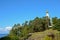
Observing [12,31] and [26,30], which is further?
[12,31]

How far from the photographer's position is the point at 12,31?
7900 centimetres

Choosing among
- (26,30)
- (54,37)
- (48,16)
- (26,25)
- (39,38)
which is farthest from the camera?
(26,25)

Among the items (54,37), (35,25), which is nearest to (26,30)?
(35,25)

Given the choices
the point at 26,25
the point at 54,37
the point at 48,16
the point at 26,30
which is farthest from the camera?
the point at 26,25

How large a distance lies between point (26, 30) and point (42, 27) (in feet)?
19.6

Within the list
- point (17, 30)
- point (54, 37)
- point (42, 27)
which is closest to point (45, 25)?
point (42, 27)

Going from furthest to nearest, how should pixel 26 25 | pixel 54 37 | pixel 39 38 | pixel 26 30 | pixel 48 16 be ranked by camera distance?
pixel 26 25 → pixel 26 30 → pixel 48 16 → pixel 39 38 → pixel 54 37

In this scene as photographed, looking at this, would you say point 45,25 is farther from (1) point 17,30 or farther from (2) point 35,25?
(1) point 17,30

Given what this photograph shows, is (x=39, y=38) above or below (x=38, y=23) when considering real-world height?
below

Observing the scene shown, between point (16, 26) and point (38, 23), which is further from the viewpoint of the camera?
point (16, 26)

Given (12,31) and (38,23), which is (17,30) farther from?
(38,23)

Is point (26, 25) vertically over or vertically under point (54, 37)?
over

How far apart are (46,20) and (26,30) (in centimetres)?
760

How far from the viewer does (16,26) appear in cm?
8069
